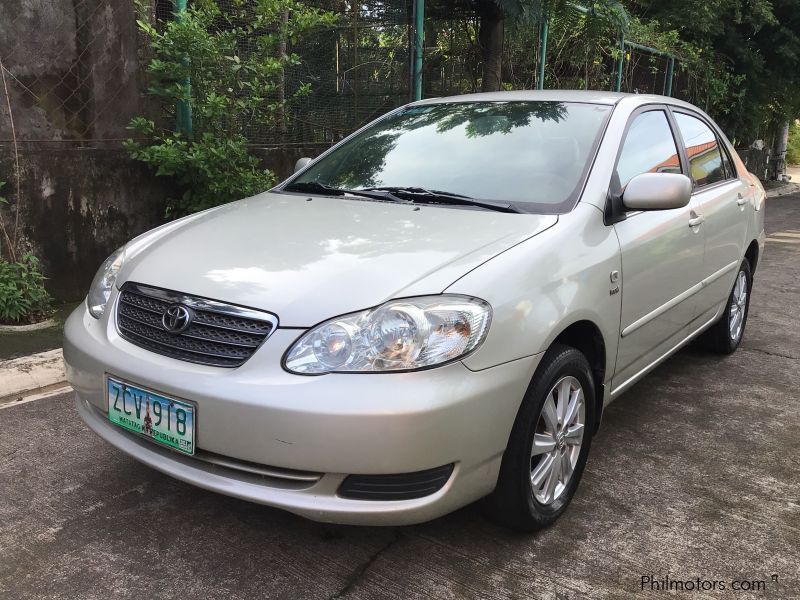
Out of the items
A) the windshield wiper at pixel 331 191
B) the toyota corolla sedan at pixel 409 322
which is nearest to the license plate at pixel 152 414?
the toyota corolla sedan at pixel 409 322

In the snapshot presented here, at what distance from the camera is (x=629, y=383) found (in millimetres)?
3117

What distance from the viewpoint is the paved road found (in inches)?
87.7

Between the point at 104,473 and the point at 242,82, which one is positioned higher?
the point at 242,82

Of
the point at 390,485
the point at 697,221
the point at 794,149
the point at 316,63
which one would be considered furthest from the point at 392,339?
the point at 794,149

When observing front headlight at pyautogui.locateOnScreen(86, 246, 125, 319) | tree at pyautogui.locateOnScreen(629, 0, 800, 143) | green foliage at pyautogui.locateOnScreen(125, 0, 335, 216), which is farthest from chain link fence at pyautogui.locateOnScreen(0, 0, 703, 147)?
tree at pyautogui.locateOnScreen(629, 0, 800, 143)

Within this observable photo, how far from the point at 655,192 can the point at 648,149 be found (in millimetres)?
715

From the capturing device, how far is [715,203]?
384cm

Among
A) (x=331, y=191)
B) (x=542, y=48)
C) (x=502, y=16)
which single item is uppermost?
(x=502, y=16)

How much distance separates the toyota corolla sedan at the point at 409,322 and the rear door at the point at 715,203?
44cm

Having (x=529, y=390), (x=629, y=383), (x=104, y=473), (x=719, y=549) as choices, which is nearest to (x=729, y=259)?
(x=629, y=383)

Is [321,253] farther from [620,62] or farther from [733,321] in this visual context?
[620,62]

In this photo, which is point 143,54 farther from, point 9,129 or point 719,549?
point 719,549

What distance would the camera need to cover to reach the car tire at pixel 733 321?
442 centimetres

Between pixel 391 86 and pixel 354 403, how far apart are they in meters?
5.68
